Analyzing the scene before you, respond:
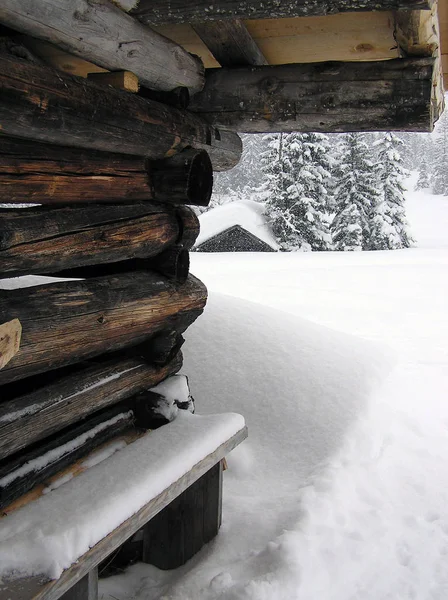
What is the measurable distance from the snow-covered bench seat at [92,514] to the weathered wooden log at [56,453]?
0.15 metres

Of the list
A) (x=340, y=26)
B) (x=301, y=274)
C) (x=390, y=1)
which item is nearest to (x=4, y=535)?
(x=390, y=1)

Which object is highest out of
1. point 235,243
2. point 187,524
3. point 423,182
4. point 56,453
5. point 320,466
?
point 56,453

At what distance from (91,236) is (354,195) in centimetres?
2311

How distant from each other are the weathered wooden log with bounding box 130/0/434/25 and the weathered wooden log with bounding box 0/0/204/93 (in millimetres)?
151

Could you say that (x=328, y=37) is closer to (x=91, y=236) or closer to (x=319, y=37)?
(x=319, y=37)

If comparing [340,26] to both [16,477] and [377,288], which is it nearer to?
[16,477]

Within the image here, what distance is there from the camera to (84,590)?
2.20 metres

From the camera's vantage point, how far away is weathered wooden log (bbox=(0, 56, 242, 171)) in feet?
7.08

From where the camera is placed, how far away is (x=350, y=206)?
80.4 ft

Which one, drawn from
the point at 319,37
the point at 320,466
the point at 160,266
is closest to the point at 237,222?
the point at 320,466

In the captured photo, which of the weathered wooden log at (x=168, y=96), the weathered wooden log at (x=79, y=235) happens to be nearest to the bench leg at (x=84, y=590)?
the weathered wooden log at (x=79, y=235)

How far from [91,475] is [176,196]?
1518mm

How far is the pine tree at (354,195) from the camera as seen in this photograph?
79.4 ft

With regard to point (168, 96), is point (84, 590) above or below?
below
